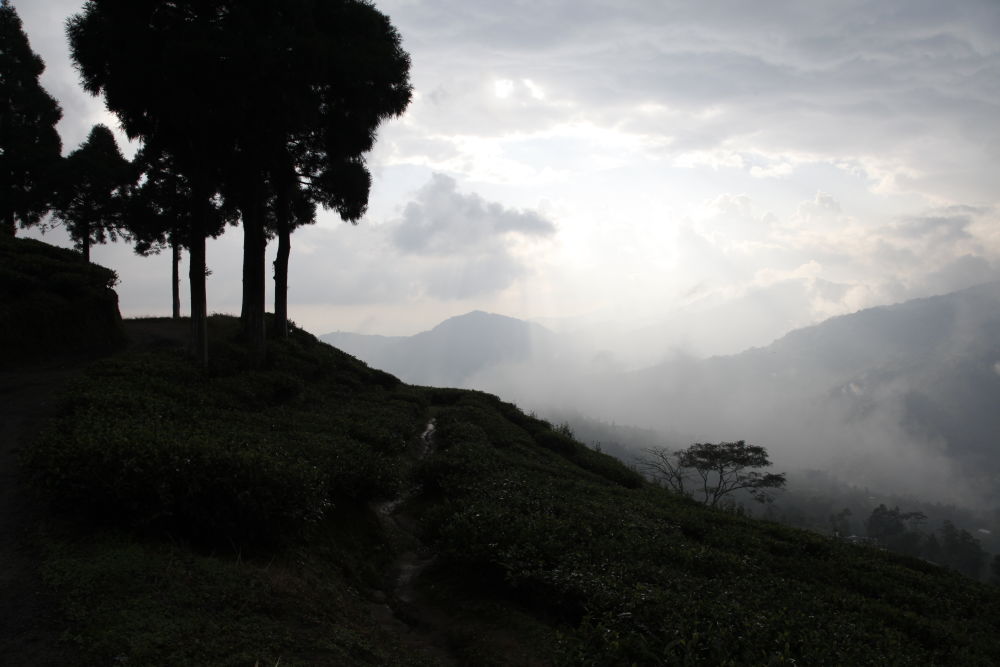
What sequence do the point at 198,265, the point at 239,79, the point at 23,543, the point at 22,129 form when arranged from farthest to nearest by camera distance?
1. the point at 22,129
2. the point at 198,265
3. the point at 239,79
4. the point at 23,543

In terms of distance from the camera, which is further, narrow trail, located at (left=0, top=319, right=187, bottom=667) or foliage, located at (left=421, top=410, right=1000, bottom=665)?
foliage, located at (left=421, top=410, right=1000, bottom=665)

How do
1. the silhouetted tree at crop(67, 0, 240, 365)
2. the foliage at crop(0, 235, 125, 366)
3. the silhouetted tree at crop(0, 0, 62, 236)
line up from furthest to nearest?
the silhouetted tree at crop(0, 0, 62, 236), the foliage at crop(0, 235, 125, 366), the silhouetted tree at crop(67, 0, 240, 365)

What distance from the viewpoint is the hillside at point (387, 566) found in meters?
5.25

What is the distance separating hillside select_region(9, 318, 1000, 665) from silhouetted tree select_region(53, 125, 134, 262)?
46.1 feet

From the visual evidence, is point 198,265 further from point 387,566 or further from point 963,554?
point 963,554

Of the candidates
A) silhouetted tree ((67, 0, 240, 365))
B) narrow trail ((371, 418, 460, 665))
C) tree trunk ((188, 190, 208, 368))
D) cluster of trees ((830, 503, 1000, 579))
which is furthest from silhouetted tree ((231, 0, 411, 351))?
cluster of trees ((830, 503, 1000, 579))

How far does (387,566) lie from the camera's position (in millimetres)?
8930

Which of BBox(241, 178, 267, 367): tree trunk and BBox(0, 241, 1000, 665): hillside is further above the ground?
BBox(241, 178, 267, 367): tree trunk

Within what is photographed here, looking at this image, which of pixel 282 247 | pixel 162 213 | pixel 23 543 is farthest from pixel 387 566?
pixel 162 213

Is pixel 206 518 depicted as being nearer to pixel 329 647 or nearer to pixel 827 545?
pixel 329 647

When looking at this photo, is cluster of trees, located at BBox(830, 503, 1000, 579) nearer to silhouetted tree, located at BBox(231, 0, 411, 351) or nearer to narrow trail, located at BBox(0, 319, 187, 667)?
silhouetted tree, located at BBox(231, 0, 411, 351)

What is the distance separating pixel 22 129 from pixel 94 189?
9.44ft

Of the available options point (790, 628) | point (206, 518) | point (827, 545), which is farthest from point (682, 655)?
point (827, 545)

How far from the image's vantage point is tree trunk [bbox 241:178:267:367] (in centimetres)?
1606
